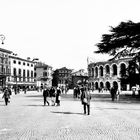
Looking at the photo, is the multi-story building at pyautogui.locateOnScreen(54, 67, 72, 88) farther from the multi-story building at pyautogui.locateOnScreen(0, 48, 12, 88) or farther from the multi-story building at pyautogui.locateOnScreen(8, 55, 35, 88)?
the multi-story building at pyautogui.locateOnScreen(0, 48, 12, 88)

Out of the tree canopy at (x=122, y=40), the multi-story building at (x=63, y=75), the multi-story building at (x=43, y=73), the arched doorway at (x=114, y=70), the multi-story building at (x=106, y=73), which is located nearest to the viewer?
the tree canopy at (x=122, y=40)

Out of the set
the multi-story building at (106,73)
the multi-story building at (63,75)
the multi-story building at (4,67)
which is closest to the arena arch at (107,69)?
the multi-story building at (106,73)

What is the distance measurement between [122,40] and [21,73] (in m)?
54.8

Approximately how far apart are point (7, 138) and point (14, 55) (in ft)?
267

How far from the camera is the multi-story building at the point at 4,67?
74.7 metres

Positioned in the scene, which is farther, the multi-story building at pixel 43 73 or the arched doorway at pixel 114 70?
the multi-story building at pixel 43 73

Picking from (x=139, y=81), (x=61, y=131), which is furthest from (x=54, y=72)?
(x=61, y=131)

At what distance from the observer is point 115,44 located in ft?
119

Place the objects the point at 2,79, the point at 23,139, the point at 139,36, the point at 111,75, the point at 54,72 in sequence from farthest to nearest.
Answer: the point at 54,72, the point at 111,75, the point at 2,79, the point at 139,36, the point at 23,139

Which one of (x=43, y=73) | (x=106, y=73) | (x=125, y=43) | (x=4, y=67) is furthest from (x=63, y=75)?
(x=125, y=43)

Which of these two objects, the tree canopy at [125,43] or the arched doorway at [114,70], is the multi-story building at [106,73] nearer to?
the arched doorway at [114,70]

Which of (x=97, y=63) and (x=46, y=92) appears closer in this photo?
(x=46, y=92)

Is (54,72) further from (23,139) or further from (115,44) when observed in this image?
(23,139)

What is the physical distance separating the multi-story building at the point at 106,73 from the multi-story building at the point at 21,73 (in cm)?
1920
